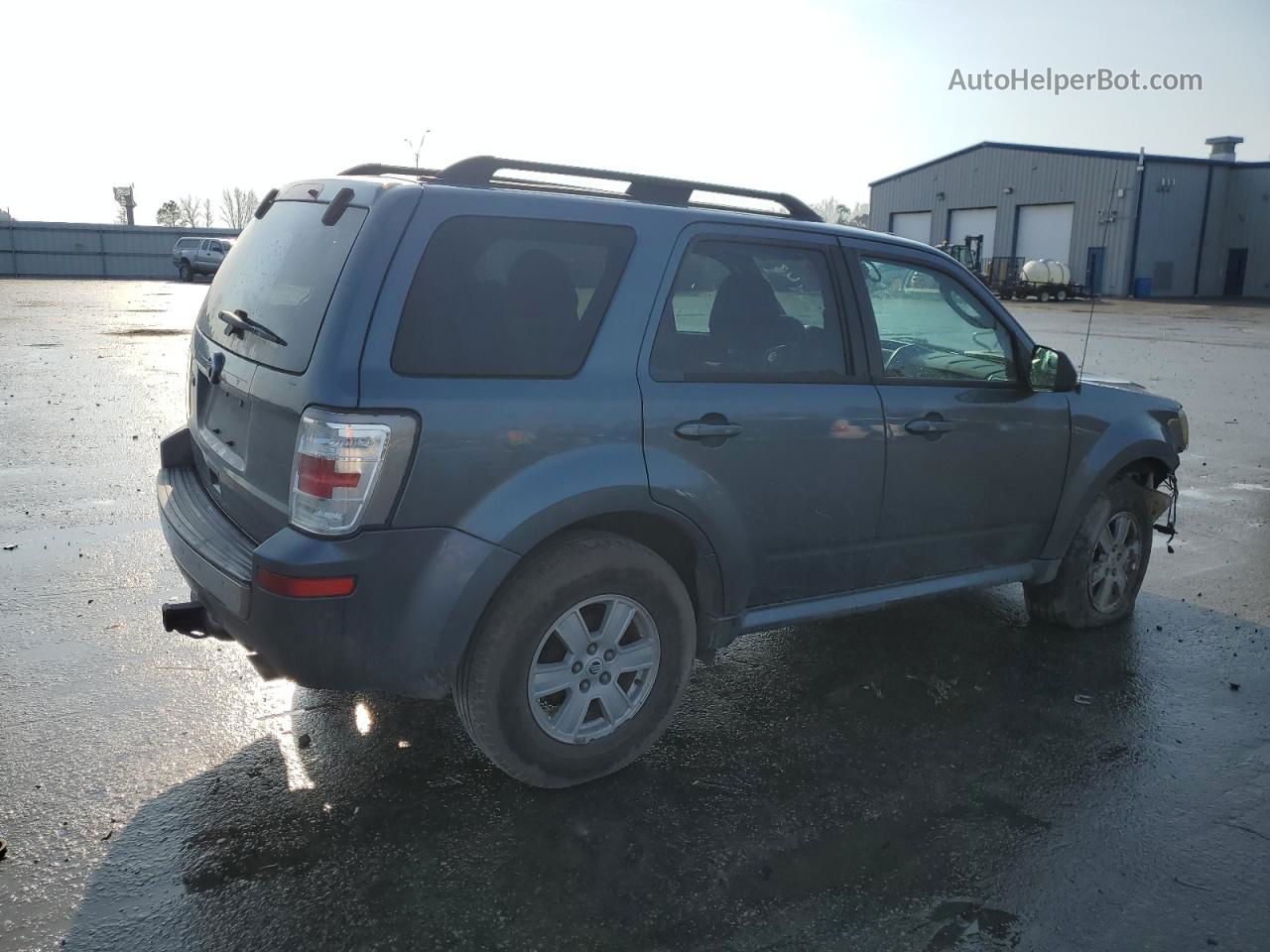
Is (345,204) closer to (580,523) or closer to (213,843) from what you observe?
(580,523)

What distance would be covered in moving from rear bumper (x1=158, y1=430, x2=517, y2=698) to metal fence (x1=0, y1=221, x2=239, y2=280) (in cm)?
5882

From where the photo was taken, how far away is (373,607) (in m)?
3.09

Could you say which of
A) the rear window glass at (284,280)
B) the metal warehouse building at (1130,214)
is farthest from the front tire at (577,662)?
the metal warehouse building at (1130,214)

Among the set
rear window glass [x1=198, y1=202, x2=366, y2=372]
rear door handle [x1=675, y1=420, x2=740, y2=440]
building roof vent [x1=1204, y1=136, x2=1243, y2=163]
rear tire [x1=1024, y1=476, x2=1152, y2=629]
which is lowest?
rear tire [x1=1024, y1=476, x2=1152, y2=629]

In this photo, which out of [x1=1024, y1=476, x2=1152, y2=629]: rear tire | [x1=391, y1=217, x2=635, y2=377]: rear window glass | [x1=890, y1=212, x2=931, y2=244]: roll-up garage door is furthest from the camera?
[x1=890, y1=212, x2=931, y2=244]: roll-up garage door

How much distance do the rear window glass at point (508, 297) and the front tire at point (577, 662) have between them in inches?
25.4

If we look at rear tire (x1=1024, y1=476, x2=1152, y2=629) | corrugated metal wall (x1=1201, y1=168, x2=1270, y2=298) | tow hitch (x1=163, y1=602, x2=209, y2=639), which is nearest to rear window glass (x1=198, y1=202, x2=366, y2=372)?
tow hitch (x1=163, y1=602, x2=209, y2=639)

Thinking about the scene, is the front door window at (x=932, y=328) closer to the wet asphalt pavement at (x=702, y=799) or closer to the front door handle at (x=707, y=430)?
the front door handle at (x=707, y=430)

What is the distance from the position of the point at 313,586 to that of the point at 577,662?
3.06 feet

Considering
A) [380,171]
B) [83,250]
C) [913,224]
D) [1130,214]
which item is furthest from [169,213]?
[380,171]

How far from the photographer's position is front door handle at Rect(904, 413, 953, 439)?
423 centimetres

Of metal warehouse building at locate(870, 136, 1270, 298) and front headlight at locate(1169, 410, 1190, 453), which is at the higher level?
metal warehouse building at locate(870, 136, 1270, 298)

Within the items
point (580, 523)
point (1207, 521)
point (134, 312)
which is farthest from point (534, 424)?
point (134, 312)

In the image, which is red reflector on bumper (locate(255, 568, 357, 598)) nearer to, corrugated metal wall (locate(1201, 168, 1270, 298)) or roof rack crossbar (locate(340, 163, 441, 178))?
roof rack crossbar (locate(340, 163, 441, 178))
